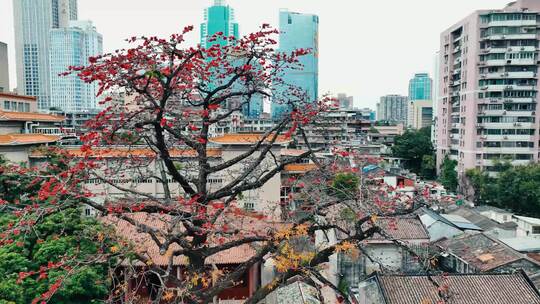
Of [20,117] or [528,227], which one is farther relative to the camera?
[20,117]

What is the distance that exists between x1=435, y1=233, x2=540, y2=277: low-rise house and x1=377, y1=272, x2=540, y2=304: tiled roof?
150 cm

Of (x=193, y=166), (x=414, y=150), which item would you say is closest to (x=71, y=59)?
(x=414, y=150)

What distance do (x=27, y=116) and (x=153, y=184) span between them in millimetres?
6678

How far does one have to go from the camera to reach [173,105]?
4.31 m

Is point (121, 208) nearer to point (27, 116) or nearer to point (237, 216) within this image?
point (237, 216)

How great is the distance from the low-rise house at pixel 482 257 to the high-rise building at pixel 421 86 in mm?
87382

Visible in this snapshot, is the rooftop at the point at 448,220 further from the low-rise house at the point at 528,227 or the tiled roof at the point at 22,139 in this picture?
the tiled roof at the point at 22,139

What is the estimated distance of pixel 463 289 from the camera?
29.9 feet

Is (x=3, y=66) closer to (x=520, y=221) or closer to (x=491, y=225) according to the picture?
(x=491, y=225)

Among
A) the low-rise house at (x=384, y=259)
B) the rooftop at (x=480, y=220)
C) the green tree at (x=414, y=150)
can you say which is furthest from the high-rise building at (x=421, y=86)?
the low-rise house at (x=384, y=259)

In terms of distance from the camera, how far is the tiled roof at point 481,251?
1161 cm

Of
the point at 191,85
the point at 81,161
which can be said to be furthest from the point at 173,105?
the point at 81,161

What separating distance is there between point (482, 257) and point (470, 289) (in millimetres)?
3377

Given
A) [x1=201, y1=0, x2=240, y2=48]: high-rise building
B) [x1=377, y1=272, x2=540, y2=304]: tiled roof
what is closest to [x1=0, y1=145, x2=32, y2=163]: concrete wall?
[x1=377, y1=272, x2=540, y2=304]: tiled roof
